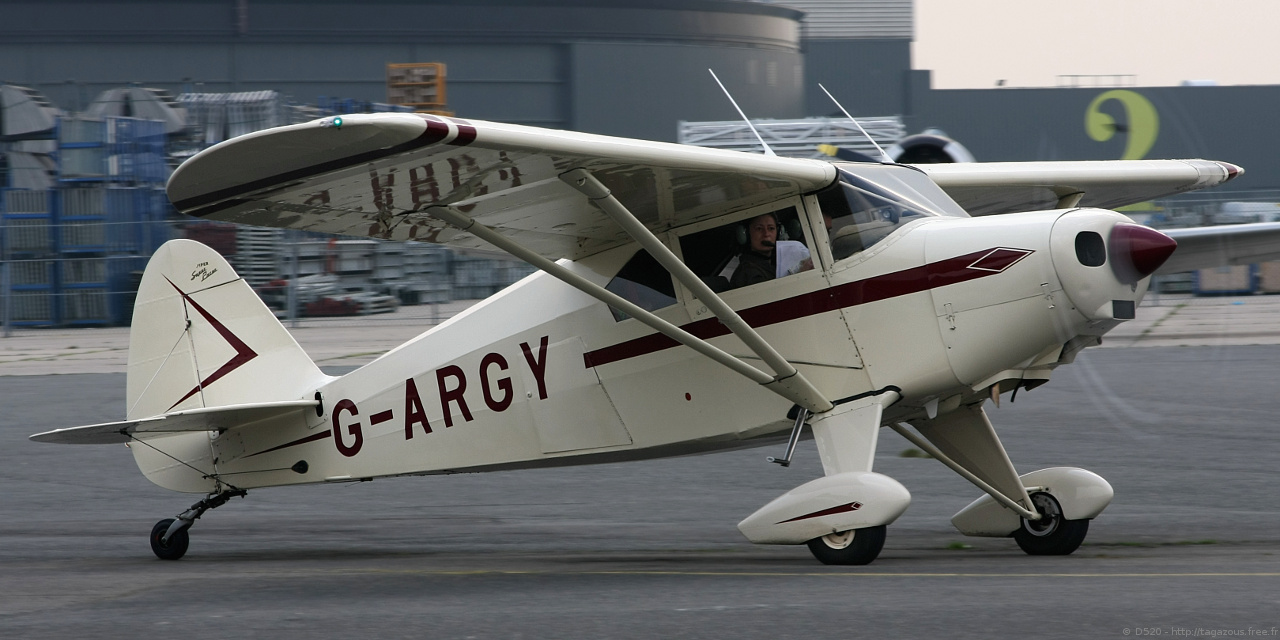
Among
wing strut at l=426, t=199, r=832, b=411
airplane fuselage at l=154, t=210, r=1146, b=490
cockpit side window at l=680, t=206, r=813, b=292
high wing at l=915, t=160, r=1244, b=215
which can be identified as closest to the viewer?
airplane fuselage at l=154, t=210, r=1146, b=490

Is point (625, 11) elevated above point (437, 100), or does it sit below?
above

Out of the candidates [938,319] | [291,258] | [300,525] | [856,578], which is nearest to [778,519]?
[856,578]

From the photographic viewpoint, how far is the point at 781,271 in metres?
7.23

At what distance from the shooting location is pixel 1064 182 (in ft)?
29.1

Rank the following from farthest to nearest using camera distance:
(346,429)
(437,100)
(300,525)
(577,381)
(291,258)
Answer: (437,100) < (291,258) < (300,525) < (346,429) < (577,381)

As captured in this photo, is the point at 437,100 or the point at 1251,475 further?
the point at 437,100

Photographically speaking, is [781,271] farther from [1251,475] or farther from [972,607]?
[1251,475]

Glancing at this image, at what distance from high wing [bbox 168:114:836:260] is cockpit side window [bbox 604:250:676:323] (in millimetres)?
207

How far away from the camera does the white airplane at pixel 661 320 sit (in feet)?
20.8

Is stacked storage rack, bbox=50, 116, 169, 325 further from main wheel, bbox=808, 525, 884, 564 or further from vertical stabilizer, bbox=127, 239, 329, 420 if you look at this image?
main wheel, bbox=808, 525, 884, 564

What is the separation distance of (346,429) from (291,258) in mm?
21789

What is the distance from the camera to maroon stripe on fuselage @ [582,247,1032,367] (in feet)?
22.1

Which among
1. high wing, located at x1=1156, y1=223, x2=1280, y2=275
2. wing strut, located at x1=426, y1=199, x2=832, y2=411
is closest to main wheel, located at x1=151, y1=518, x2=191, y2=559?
wing strut, located at x1=426, y1=199, x2=832, y2=411

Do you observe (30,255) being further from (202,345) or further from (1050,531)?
(1050,531)
